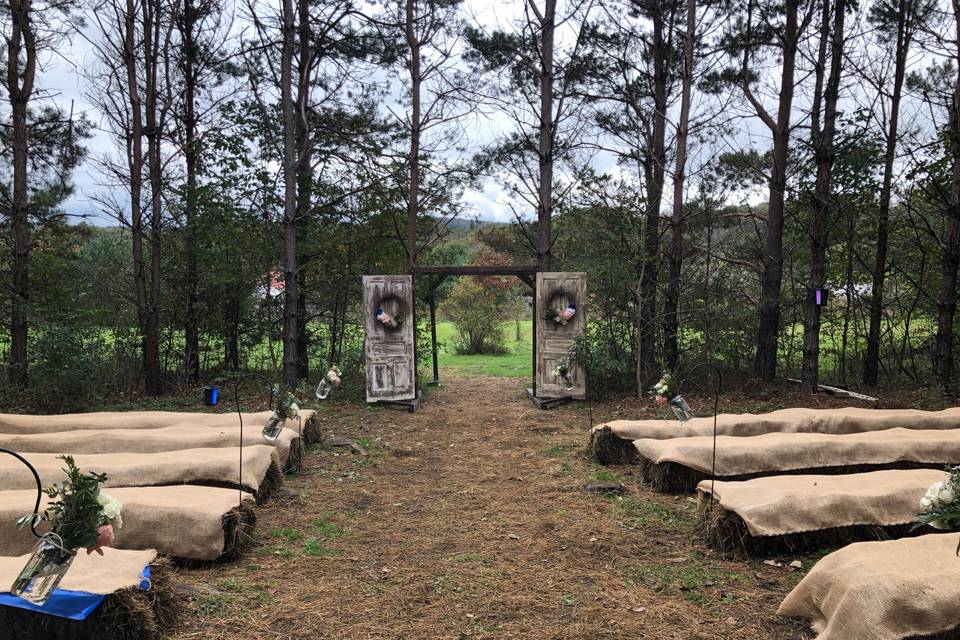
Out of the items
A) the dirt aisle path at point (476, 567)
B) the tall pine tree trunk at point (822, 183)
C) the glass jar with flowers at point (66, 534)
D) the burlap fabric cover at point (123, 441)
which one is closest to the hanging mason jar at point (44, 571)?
the glass jar with flowers at point (66, 534)

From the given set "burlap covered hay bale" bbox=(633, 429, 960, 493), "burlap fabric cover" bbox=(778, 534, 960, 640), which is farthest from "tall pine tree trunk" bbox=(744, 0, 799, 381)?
"burlap fabric cover" bbox=(778, 534, 960, 640)

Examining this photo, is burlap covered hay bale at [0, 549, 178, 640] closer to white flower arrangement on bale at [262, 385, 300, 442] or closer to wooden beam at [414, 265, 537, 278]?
white flower arrangement on bale at [262, 385, 300, 442]

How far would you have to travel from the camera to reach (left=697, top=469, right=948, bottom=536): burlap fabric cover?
418cm

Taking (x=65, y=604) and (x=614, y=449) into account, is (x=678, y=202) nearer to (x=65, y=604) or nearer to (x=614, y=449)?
(x=614, y=449)

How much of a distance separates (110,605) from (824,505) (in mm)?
4214

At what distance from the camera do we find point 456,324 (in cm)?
2075

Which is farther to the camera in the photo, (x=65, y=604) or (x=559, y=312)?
(x=559, y=312)

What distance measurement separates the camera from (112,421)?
270 inches

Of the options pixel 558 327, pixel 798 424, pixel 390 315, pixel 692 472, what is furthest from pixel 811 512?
pixel 390 315

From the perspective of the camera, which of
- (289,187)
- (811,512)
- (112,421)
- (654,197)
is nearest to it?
(811,512)

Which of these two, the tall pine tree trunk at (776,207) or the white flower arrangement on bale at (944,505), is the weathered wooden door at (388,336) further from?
the white flower arrangement on bale at (944,505)

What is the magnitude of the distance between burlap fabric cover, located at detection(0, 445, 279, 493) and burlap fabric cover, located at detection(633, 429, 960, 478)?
3.65 m

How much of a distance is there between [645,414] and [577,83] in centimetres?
677

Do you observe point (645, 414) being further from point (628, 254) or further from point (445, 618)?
point (445, 618)
